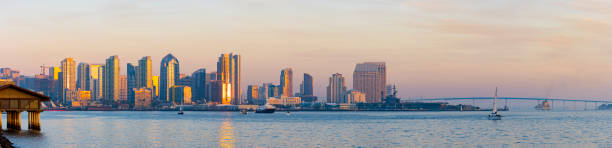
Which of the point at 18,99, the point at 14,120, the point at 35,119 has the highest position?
the point at 18,99

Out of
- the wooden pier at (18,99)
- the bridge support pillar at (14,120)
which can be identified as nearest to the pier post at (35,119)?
the bridge support pillar at (14,120)

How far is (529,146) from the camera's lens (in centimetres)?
7888

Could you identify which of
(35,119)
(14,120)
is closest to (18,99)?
(35,119)

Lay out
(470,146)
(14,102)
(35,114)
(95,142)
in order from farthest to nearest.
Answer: (35,114)
(14,102)
(95,142)
(470,146)

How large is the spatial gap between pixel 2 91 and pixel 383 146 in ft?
162

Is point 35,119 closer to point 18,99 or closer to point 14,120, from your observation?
point 14,120

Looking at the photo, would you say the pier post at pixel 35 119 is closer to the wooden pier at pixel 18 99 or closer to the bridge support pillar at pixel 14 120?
the bridge support pillar at pixel 14 120

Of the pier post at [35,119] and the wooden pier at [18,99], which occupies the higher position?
the wooden pier at [18,99]

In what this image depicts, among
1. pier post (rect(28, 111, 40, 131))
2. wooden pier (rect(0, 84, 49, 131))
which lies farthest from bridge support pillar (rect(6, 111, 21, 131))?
wooden pier (rect(0, 84, 49, 131))

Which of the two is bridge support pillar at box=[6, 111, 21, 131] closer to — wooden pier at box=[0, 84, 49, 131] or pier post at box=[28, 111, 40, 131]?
pier post at box=[28, 111, 40, 131]

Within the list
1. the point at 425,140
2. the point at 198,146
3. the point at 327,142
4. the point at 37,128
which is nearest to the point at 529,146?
the point at 425,140

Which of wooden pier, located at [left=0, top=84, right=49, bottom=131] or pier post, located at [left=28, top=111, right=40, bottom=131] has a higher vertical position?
wooden pier, located at [left=0, top=84, right=49, bottom=131]

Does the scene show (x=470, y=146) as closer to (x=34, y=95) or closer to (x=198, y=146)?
(x=198, y=146)

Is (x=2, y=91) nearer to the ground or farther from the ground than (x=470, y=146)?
farther from the ground
